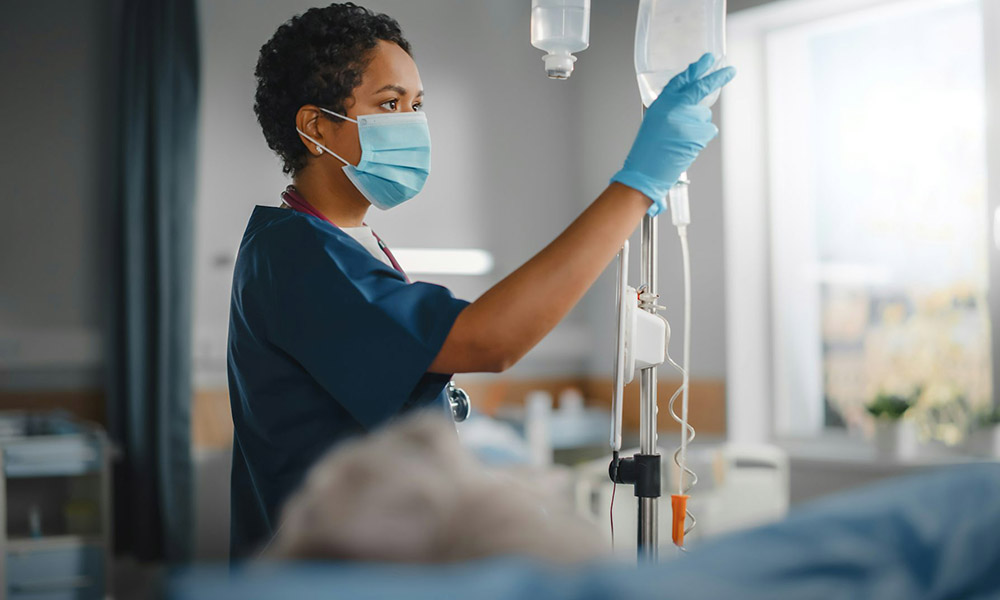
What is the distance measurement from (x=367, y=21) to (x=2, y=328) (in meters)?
2.45

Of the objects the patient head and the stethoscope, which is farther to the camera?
the stethoscope

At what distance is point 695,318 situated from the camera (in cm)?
338

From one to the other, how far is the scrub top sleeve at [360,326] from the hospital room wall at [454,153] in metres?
2.20

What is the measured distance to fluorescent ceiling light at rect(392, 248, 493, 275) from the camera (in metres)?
3.48

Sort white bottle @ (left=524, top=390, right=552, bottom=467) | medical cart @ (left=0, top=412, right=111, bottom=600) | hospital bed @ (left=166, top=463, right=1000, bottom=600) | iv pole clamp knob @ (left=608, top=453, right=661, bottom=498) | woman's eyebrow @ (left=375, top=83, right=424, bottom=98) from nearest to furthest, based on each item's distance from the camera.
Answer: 1. hospital bed @ (left=166, top=463, right=1000, bottom=600)
2. iv pole clamp knob @ (left=608, top=453, right=661, bottom=498)
3. woman's eyebrow @ (left=375, top=83, right=424, bottom=98)
4. medical cart @ (left=0, top=412, right=111, bottom=600)
5. white bottle @ (left=524, top=390, right=552, bottom=467)

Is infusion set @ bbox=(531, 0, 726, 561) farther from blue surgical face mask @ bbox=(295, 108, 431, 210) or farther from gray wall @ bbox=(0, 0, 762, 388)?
gray wall @ bbox=(0, 0, 762, 388)

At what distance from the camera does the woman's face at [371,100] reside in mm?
1217

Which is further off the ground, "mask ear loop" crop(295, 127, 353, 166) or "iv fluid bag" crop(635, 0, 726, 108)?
"iv fluid bag" crop(635, 0, 726, 108)

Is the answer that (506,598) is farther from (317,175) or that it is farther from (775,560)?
(317,175)

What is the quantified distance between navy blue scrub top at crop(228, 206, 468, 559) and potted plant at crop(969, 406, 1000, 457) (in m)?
2.27

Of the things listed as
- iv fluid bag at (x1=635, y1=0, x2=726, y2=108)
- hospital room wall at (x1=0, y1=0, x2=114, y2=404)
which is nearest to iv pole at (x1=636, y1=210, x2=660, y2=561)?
iv fluid bag at (x1=635, y1=0, x2=726, y2=108)

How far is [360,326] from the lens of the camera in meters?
1.01

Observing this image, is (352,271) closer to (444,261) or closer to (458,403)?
(458,403)

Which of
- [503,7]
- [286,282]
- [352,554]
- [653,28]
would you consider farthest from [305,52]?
[503,7]
